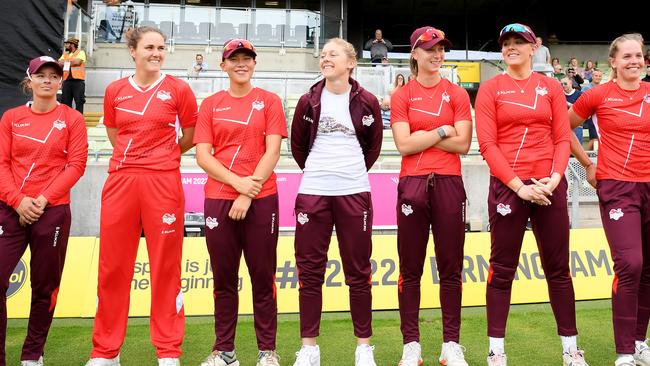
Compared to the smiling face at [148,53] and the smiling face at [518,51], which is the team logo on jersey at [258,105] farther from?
the smiling face at [518,51]

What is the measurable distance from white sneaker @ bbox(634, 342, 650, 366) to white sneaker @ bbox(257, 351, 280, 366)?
2571mm

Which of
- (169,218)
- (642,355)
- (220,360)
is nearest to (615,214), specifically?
(642,355)

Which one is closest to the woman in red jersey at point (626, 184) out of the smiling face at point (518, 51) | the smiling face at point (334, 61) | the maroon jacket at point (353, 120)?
the smiling face at point (518, 51)

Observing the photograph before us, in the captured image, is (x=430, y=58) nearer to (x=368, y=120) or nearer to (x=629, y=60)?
(x=368, y=120)

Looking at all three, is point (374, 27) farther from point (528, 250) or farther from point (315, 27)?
point (528, 250)

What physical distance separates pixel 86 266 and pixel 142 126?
2.63 metres

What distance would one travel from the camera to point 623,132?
4070 mm

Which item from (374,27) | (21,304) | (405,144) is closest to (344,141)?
(405,144)

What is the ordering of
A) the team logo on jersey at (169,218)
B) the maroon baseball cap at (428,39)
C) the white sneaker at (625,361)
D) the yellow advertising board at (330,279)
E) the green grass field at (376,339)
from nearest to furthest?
the white sneaker at (625,361), the team logo on jersey at (169,218), the maroon baseball cap at (428,39), the green grass field at (376,339), the yellow advertising board at (330,279)

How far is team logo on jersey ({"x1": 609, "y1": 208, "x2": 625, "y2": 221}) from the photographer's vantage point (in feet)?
13.0

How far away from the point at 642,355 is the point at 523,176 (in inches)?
63.2

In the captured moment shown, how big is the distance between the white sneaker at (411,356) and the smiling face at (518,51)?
→ 6.87ft

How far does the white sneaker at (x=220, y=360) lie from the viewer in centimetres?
396

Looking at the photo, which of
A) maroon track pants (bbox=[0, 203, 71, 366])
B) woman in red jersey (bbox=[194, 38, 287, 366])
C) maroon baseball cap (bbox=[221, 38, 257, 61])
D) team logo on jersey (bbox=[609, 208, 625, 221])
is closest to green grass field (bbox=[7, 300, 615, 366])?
maroon track pants (bbox=[0, 203, 71, 366])
